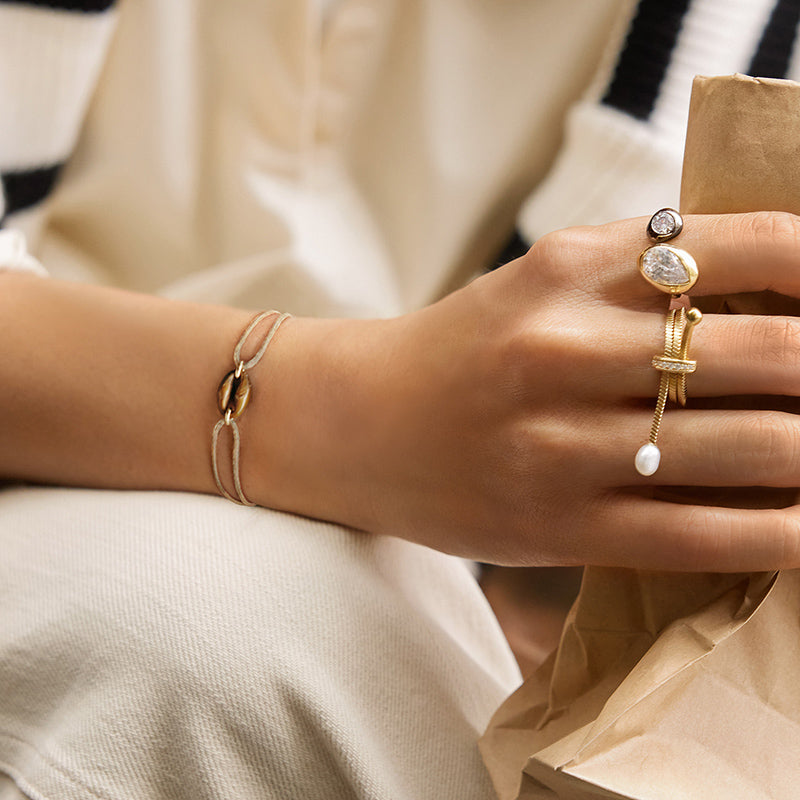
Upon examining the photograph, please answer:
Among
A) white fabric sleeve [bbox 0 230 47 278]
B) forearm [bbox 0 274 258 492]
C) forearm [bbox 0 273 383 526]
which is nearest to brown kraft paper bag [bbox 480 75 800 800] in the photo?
forearm [bbox 0 273 383 526]

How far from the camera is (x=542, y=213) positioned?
34.0 inches

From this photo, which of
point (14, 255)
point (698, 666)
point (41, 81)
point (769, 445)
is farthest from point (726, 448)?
point (41, 81)

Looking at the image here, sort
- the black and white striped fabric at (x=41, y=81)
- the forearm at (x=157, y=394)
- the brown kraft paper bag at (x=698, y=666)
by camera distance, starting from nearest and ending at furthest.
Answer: the brown kraft paper bag at (x=698, y=666) < the forearm at (x=157, y=394) < the black and white striped fabric at (x=41, y=81)

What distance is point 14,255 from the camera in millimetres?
723

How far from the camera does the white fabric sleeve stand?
710 mm

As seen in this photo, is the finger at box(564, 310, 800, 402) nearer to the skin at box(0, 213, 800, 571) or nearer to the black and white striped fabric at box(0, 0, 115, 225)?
the skin at box(0, 213, 800, 571)

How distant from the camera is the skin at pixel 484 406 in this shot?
1.49 feet

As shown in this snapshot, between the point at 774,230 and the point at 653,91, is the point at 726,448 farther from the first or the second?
the point at 653,91

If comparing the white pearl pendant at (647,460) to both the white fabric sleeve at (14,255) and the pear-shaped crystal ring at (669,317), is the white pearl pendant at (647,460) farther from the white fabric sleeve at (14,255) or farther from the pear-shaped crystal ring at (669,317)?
the white fabric sleeve at (14,255)

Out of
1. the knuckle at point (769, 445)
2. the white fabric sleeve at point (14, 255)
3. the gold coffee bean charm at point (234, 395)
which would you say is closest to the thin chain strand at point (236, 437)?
the gold coffee bean charm at point (234, 395)

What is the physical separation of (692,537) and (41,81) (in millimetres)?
725

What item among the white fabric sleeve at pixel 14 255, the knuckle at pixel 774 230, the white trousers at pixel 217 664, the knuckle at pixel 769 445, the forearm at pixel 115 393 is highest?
the knuckle at pixel 774 230

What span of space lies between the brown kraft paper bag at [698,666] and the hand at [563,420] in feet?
0.10

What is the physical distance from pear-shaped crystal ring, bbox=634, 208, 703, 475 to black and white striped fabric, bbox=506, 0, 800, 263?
Answer: 0.38m
